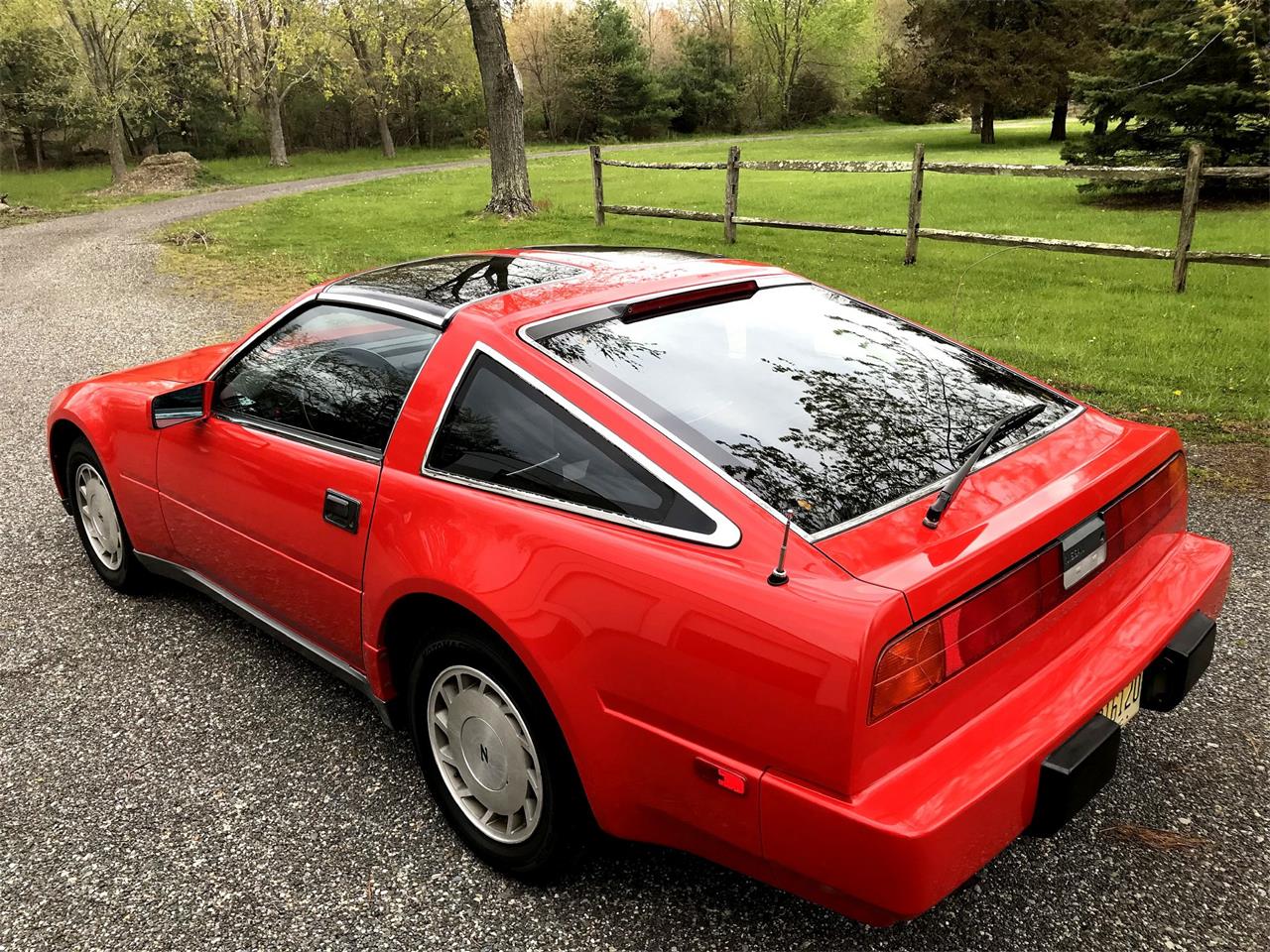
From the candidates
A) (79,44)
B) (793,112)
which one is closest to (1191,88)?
(79,44)

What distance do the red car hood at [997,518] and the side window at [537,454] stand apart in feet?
1.19

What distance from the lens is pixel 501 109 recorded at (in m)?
15.6

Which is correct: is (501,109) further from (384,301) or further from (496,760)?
(496,760)

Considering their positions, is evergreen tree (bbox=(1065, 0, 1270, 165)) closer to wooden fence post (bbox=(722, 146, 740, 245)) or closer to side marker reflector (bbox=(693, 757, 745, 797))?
wooden fence post (bbox=(722, 146, 740, 245))

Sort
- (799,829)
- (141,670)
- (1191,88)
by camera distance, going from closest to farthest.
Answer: (799,829) → (141,670) → (1191,88)

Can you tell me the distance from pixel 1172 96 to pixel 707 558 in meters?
17.2

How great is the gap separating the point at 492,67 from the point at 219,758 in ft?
47.5

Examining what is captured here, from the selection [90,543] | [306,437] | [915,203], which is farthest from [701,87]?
[306,437]

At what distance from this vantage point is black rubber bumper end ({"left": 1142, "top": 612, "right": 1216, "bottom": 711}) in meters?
2.26

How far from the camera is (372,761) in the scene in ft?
9.80

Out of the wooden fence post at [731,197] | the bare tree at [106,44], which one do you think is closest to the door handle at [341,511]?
the wooden fence post at [731,197]

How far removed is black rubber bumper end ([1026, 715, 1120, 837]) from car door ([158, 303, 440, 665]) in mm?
1772

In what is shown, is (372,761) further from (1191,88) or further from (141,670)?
(1191,88)

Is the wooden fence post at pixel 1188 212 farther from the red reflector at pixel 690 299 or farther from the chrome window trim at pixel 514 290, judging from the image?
the chrome window trim at pixel 514 290
